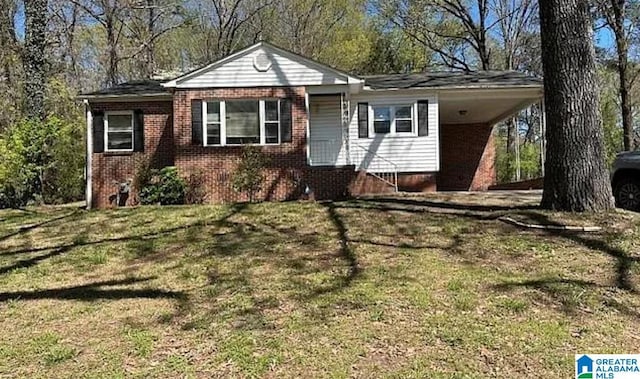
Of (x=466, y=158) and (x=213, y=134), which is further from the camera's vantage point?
(x=466, y=158)

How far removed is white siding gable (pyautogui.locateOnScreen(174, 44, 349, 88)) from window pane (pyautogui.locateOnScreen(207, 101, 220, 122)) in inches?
19.2

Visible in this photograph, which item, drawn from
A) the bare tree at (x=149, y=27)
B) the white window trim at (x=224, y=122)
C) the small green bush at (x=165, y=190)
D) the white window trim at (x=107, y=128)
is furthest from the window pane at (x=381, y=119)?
the bare tree at (x=149, y=27)

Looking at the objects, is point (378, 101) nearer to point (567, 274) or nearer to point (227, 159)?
point (227, 159)

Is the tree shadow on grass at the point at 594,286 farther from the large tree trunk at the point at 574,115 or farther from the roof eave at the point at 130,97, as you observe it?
the roof eave at the point at 130,97

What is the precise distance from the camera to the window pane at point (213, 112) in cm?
1494

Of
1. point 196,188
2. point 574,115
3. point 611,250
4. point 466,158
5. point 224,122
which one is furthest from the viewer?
point 466,158

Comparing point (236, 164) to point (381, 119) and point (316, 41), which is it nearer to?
point (381, 119)

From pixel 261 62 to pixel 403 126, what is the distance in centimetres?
444

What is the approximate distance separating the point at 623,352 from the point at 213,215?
6994 millimetres

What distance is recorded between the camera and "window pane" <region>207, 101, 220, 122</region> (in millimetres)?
14938

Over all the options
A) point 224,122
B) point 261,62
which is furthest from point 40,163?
point 261,62

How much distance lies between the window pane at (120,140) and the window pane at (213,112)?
260 centimetres

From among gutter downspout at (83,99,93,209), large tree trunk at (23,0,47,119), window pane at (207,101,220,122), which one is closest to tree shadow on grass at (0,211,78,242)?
gutter downspout at (83,99,93,209)

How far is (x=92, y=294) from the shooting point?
5.65 m
